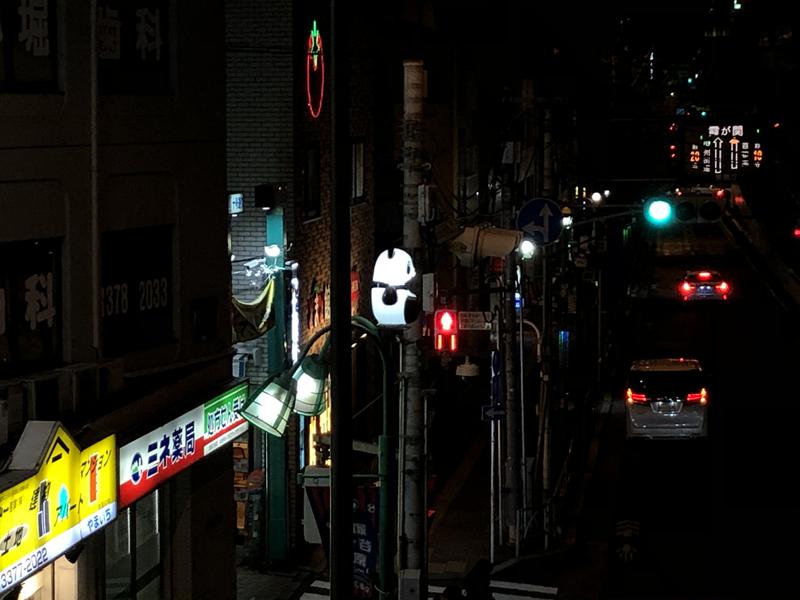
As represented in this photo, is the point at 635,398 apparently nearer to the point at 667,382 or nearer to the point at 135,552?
the point at 667,382

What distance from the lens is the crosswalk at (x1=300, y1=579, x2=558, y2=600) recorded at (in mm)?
21203

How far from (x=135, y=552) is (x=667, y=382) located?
63.0ft

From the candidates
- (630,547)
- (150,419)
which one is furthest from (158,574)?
(630,547)

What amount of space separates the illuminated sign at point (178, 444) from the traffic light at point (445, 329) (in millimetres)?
7485

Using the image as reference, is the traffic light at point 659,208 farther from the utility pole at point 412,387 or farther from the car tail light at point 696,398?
the utility pole at point 412,387

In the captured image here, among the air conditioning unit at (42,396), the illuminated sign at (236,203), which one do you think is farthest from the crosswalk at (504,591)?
the air conditioning unit at (42,396)

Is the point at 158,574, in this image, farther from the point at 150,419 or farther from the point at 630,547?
the point at 630,547

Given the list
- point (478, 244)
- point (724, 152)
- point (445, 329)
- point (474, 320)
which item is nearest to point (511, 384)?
point (445, 329)

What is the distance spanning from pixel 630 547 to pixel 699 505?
12.4 ft

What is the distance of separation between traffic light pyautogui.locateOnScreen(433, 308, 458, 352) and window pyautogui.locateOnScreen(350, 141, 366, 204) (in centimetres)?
342

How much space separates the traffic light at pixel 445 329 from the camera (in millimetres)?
24516

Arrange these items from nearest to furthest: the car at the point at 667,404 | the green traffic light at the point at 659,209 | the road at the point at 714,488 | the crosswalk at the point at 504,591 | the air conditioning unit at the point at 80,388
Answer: the air conditioning unit at the point at 80,388, the crosswalk at the point at 504,591, the road at the point at 714,488, the green traffic light at the point at 659,209, the car at the point at 667,404

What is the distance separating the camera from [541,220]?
2477 centimetres

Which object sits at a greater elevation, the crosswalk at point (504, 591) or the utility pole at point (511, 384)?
the utility pole at point (511, 384)
